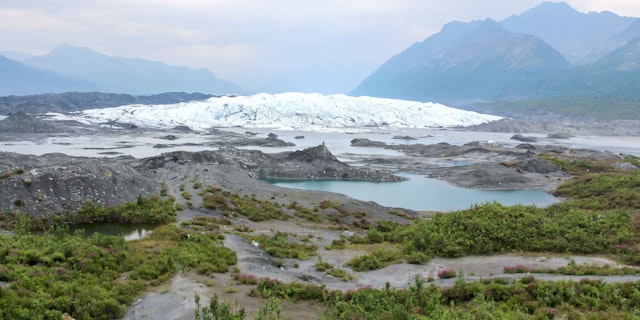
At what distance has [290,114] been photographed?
13750 cm

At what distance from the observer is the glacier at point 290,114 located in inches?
5192

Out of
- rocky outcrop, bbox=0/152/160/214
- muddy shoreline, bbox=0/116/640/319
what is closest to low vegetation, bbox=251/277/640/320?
muddy shoreline, bbox=0/116/640/319

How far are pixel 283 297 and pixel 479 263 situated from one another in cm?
719

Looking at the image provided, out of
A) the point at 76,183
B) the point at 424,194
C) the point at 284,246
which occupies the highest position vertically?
the point at 76,183

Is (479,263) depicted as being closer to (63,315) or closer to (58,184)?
(63,315)

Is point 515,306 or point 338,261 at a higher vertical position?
point 515,306

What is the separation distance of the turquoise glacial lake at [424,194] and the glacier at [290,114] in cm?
7874

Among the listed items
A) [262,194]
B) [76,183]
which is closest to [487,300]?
[76,183]

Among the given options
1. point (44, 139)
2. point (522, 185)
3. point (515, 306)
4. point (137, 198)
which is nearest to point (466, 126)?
point (522, 185)

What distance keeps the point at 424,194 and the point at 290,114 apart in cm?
9609

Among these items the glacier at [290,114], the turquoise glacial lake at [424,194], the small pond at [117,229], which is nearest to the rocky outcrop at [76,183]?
the small pond at [117,229]

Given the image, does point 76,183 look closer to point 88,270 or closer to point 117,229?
point 117,229

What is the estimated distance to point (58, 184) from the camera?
23375 millimetres

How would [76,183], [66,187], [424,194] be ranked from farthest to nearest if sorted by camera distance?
[424,194], [76,183], [66,187]
